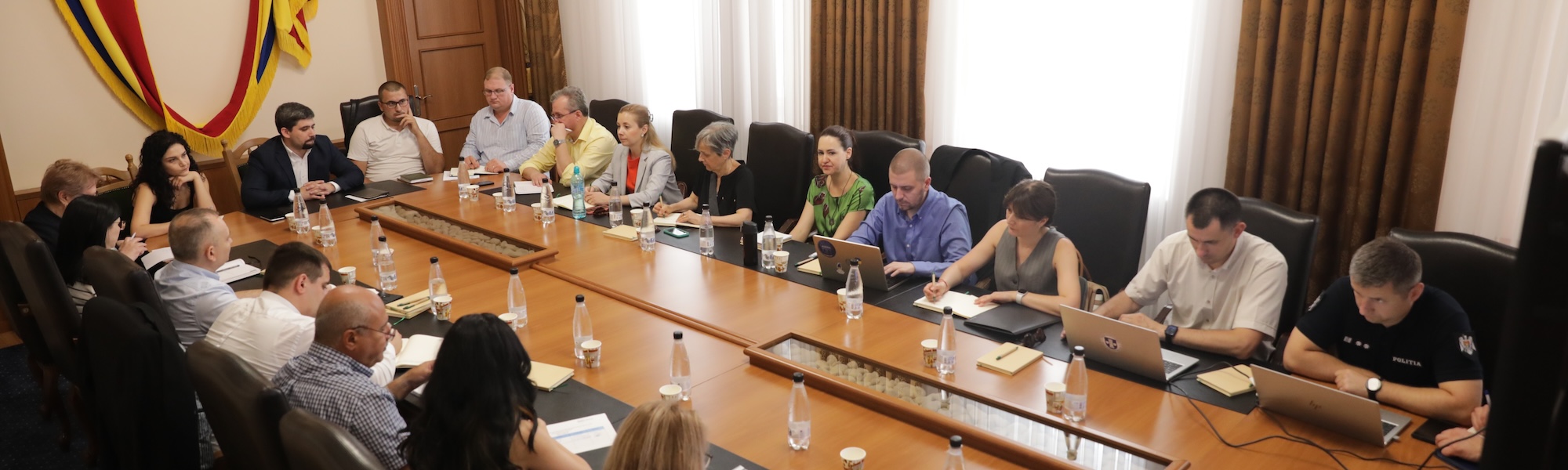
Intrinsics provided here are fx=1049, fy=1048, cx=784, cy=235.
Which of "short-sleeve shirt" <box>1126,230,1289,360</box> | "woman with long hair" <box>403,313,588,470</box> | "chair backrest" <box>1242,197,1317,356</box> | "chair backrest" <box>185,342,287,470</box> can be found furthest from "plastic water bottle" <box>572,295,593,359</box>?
"chair backrest" <box>1242,197,1317,356</box>

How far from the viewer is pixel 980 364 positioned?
10.2 feet

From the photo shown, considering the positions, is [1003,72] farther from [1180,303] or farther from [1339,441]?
[1339,441]

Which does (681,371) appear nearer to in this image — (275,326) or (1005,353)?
(1005,353)

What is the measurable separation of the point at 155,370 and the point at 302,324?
0.40 m

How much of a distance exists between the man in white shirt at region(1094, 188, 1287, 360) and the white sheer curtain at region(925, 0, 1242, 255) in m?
1.25

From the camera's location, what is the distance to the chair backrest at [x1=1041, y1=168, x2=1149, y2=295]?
4.10 meters

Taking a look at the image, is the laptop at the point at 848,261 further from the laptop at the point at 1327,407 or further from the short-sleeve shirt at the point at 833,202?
the laptop at the point at 1327,407

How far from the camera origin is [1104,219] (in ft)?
13.8

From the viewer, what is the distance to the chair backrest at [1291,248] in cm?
347

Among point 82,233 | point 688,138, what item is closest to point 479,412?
point 82,233

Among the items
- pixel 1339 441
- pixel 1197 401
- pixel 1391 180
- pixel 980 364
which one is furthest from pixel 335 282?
pixel 1391 180

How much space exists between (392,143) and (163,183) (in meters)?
1.52

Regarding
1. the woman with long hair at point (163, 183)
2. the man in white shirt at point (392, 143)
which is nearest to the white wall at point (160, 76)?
the man in white shirt at point (392, 143)

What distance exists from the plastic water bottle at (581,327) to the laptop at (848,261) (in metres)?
0.99
